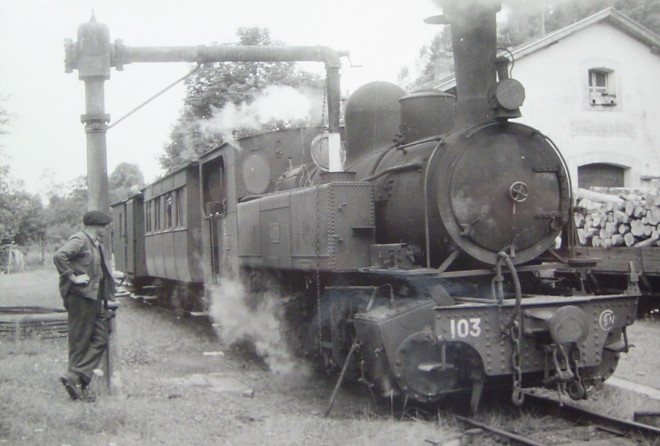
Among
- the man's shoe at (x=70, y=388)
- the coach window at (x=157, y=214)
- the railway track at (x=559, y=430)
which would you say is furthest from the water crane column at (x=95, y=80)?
the coach window at (x=157, y=214)

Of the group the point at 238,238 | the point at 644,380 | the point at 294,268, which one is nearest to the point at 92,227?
the point at 294,268

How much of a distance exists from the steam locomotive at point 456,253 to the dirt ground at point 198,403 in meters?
0.43

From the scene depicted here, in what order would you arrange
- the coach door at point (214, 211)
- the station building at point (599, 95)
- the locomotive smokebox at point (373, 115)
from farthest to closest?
the station building at point (599, 95) → the coach door at point (214, 211) → the locomotive smokebox at point (373, 115)

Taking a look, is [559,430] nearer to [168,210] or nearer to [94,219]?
[94,219]

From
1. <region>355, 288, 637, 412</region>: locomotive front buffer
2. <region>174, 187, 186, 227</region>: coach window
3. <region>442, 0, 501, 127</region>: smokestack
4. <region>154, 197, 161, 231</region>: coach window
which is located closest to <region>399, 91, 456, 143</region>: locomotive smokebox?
<region>442, 0, 501, 127</region>: smokestack

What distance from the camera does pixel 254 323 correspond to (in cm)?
916

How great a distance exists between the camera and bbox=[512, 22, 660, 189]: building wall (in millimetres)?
17406

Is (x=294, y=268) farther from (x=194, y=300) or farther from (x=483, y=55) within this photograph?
(x=194, y=300)

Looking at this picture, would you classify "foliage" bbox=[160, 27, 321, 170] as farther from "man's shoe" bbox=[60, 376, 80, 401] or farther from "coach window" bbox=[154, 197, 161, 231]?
"man's shoe" bbox=[60, 376, 80, 401]

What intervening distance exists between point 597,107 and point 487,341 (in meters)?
14.4

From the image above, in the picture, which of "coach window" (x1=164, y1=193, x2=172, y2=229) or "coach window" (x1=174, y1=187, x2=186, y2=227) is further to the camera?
"coach window" (x1=164, y1=193, x2=172, y2=229)

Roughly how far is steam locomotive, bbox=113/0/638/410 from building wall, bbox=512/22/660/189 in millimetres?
11239

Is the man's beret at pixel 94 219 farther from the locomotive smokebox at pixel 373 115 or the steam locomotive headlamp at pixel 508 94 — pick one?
the steam locomotive headlamp at pixel 508 94

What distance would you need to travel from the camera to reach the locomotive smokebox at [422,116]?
6355 mm
